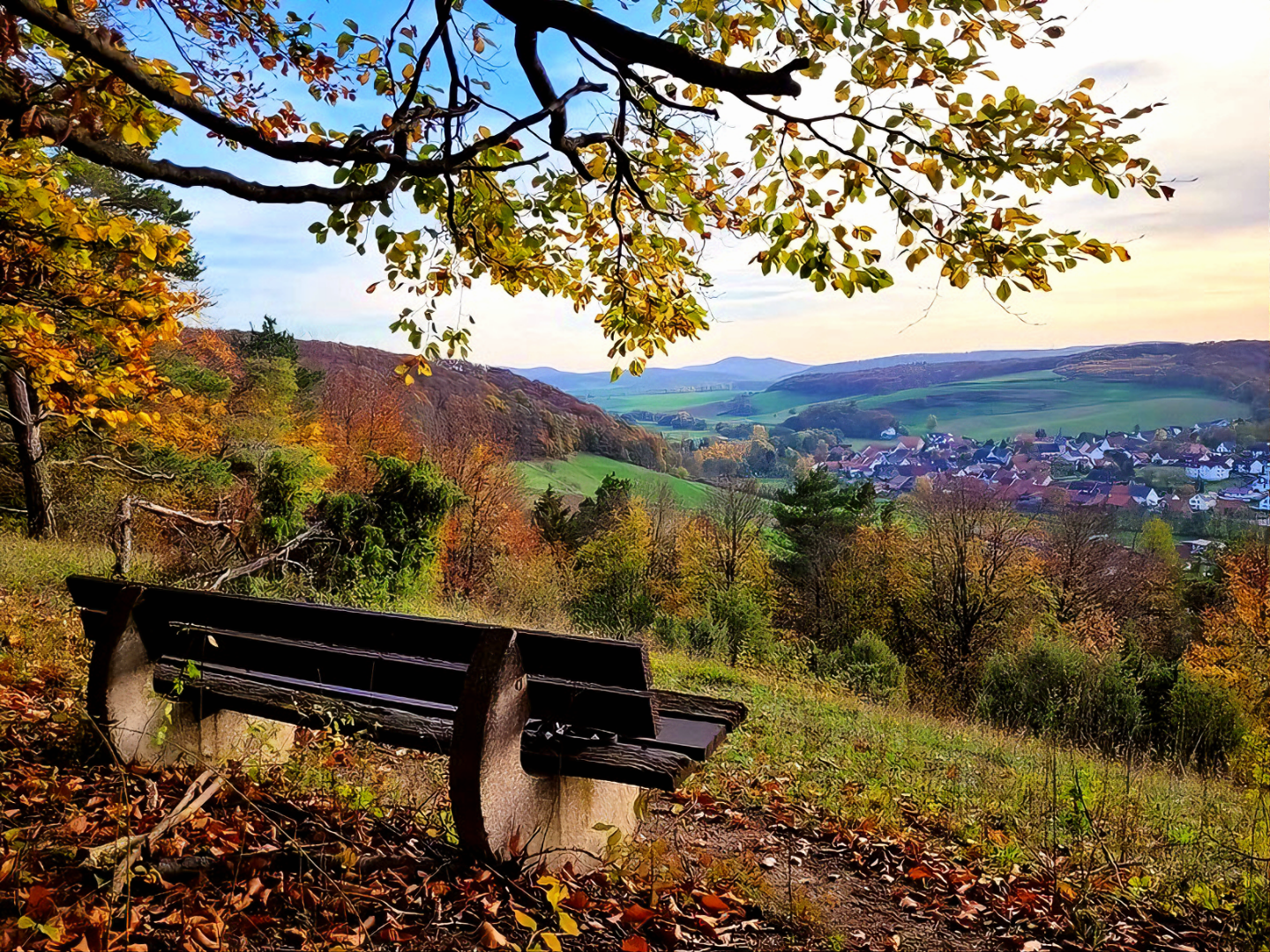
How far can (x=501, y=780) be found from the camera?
291 centimetres

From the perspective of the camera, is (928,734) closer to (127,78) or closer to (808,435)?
(127,78)

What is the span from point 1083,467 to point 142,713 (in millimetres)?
57469

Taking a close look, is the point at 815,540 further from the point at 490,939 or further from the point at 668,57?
the point at 490,939

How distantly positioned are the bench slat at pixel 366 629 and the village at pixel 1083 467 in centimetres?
3848

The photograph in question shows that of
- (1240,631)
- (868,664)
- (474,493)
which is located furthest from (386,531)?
(1240,631)

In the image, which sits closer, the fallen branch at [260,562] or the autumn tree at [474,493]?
the fallen branch at [260,562]

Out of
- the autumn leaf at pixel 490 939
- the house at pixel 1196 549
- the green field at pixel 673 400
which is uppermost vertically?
the green field at pixel 673 400

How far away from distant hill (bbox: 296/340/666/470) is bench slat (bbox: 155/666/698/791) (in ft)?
133

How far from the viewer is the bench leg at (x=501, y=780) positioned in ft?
9.20

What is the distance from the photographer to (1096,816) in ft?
17.7

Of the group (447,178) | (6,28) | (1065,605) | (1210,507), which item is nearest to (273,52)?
(447,178)

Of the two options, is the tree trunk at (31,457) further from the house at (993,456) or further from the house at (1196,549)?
the house at (993,456)

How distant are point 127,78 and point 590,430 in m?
60.9

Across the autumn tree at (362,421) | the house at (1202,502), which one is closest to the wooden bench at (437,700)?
the autumn tree at (362,421)
